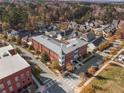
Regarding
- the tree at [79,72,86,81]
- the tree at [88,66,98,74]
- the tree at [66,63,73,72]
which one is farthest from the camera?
the tree at [66,63,73,72]

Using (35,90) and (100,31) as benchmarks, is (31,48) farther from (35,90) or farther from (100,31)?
(100,31)

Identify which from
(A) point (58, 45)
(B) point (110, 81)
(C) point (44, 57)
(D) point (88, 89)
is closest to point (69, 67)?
(A) point (58, 45)

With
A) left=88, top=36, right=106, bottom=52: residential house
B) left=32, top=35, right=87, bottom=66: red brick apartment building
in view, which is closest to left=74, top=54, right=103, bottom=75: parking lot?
left=32, top=35, right=87, bottom=66: red brick apartment building

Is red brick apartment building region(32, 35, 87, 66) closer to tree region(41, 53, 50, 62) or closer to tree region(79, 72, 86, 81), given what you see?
tree region(41, 53, 50, 62)

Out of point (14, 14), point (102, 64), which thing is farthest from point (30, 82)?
point (14, 14)

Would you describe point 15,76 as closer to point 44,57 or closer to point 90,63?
point 44,57

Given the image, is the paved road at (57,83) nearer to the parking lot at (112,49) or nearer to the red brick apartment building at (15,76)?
the red brick apartment building at (15,76)

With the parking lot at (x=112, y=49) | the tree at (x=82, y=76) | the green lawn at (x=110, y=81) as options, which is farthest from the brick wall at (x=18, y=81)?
the parking lot at (x=112, y=49)
